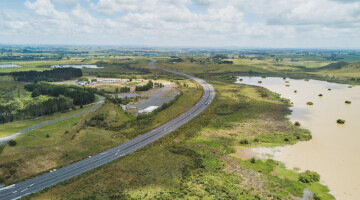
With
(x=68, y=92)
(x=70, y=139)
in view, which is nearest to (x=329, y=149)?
(x=70, y=139)

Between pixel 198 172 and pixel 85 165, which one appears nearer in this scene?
pixel 198 172

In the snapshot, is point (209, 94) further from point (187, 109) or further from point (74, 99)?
point (74, 99)

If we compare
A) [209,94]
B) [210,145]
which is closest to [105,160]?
[210,145]

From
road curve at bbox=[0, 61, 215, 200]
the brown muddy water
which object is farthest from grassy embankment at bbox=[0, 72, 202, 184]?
the brown muddy water

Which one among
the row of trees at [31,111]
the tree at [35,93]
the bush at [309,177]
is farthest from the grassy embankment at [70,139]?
the tree at [35,93]

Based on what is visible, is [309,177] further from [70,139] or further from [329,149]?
[70,139]

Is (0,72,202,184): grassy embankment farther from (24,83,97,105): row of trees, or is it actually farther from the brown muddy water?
the brown muddy water

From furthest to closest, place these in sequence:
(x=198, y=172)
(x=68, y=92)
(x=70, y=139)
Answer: (x=68, y=92) → (x=70, y=139) → (x=198, y=172)
